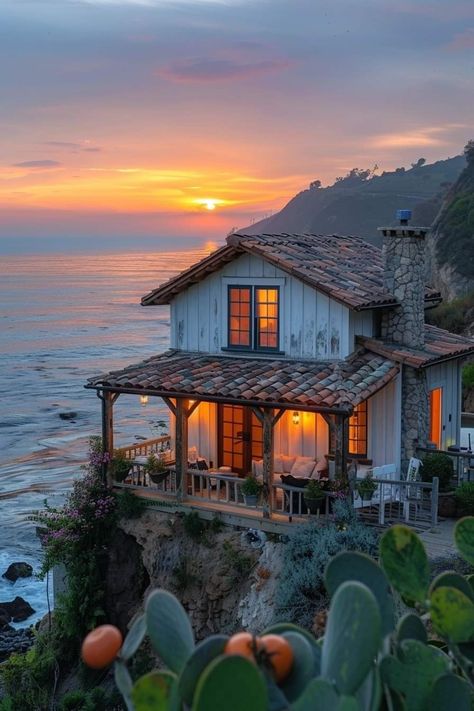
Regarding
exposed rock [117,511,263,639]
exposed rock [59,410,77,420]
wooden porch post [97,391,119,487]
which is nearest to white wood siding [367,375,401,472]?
exposed rock [117,511,263,639]

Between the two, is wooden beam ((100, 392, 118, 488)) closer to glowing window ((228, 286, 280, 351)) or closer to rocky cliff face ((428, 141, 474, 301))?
glowing window ((228, 286, 280, 351))

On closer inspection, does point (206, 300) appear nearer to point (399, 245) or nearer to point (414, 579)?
point (399, 245)

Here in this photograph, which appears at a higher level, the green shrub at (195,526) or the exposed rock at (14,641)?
the green shrub at (195,526)

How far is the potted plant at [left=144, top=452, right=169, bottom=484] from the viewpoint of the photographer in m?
17.4

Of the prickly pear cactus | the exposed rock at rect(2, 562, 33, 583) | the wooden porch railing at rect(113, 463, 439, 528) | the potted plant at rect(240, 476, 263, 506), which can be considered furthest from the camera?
the exposed rock at rect(2, 562, 33, 583)

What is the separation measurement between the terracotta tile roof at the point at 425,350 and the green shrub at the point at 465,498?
2.36m

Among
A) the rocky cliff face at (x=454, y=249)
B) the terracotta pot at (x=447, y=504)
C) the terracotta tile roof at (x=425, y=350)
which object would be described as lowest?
the terracotta pot at (x=447, y=504)

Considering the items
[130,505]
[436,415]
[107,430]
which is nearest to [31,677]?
[130,505]

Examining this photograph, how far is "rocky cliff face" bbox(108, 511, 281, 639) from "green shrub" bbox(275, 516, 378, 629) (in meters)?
0.60

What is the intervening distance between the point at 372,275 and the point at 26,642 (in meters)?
12.7

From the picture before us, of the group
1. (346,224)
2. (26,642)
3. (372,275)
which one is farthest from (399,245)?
(346,224)

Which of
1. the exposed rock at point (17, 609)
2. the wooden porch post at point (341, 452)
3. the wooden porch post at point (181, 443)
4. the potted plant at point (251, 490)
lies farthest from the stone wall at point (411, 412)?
the exposed rock at point (17, 609)

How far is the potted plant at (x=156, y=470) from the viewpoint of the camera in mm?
17422

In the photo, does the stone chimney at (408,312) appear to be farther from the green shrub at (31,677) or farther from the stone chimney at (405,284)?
the green shrub at (31,677)
